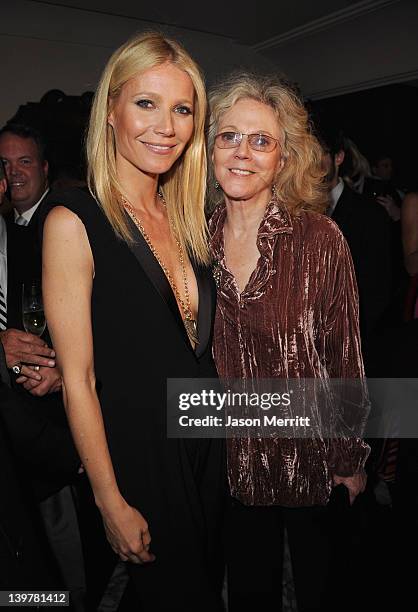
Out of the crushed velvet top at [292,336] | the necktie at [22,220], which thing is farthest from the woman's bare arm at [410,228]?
the necktie at [22,220]

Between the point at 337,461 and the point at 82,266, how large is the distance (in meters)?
0.98

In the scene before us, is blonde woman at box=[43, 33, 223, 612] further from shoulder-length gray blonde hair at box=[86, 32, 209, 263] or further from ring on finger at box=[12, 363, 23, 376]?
ring on finger at box=[12, 363, 23, 376]

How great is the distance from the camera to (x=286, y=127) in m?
1.82

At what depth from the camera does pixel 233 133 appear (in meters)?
1.76

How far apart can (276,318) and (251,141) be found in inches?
21.2

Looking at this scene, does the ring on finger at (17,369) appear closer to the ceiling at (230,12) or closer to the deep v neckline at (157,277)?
the deep v neckline at (157,277)

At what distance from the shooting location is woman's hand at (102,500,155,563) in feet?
4.46

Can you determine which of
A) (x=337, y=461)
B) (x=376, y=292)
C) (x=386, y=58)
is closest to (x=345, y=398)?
(x=337, y=461)

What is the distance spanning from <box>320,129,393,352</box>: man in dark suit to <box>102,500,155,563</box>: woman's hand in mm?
1694

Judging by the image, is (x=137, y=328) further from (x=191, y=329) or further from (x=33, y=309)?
(x=33, y=309)

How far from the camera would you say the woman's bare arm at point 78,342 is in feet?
4.16

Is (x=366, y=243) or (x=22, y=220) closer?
(x=366, y=243)

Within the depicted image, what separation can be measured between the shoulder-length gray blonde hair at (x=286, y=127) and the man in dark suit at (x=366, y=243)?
1.14m

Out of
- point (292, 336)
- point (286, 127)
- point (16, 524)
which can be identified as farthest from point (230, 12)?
point (16, 524)
